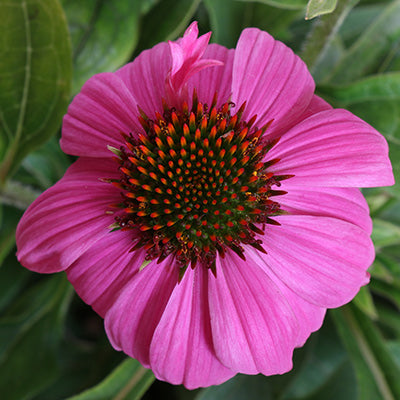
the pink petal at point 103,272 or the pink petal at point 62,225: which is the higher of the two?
the pink petal at point 62,225

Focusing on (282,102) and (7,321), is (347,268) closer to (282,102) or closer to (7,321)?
(282,102)

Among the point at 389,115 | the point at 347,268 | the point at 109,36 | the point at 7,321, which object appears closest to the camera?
the point at 347,268

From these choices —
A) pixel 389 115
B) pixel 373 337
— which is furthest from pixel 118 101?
pixel 373 337

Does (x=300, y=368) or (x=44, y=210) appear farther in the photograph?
(x=300, y=368)

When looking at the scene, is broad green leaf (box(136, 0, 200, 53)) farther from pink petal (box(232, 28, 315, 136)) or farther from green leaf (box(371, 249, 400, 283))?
green leaf (box(371, 249, 400, 283))

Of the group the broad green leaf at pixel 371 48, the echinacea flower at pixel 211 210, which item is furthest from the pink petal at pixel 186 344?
the broad green leaf at pixel 371 48

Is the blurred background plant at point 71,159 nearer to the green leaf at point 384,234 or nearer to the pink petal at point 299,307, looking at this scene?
the green leaf at point 384,234
